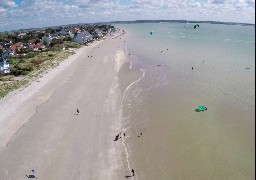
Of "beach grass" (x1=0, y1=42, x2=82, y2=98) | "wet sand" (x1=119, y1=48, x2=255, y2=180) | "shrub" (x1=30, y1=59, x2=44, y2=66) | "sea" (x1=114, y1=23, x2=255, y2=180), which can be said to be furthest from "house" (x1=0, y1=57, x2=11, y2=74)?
"wet sand" (x1=119, y1=48, x2=255, y2=180)

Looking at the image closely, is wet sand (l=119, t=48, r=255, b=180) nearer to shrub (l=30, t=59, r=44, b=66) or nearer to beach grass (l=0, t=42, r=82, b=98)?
beach grass (l=0, t=42, r=82, b=98)

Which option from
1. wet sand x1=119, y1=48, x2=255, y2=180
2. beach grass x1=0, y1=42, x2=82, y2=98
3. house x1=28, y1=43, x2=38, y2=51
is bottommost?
wet sand x1=119, y1=48, x2=255, y2=180

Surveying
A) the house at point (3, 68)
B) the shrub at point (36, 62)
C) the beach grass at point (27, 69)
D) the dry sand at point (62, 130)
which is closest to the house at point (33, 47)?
the beach grass at point (27, 69)

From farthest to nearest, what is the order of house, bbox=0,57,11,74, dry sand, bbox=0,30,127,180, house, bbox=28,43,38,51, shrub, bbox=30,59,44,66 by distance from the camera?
house, bbox=28,43,38,51
shrub, bbox=30,59,44,66
house, bbox=0,57,11,74
dry sand, bbox=0,30,127,180

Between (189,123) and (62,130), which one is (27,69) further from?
(189,123)

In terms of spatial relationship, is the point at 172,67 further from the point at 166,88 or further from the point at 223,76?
the point at 166,88

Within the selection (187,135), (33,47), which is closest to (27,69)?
(33,47)

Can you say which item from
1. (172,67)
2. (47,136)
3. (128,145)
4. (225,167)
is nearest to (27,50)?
(172,67)

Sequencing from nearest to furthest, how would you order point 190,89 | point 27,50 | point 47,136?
point 47,136, point 190,89, point 27,50

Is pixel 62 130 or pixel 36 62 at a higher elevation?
pixel 36 62
